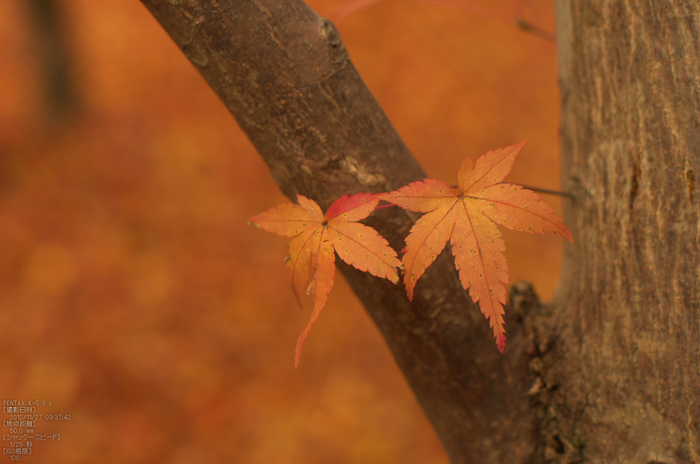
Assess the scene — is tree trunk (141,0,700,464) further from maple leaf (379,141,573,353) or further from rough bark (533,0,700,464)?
maple leaf (379,141,573,353)

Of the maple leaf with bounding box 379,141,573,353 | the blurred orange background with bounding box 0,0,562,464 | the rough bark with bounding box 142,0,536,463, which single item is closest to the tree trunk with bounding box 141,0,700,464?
the rough bark with bounding box 142,0,536,463

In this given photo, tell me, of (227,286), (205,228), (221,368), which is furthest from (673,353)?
(205,228)

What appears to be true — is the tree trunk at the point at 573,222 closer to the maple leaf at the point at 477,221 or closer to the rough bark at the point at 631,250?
the rough bark at the point at 631,250

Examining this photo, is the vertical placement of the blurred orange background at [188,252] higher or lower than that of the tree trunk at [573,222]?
higher

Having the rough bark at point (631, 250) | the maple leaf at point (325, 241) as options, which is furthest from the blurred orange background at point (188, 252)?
the maple leaf at point (325, 241)

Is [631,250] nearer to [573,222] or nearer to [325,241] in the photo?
[573,222]

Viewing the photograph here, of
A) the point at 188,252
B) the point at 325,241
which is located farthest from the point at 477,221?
the point at 188,252
